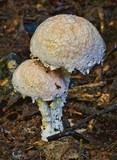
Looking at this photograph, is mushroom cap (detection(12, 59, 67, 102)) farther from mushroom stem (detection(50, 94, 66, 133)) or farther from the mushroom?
mushroom stem (detection(50, 94, 66, 133))

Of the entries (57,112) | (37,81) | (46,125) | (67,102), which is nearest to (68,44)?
(37,81)

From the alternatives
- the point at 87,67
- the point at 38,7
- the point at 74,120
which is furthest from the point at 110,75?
the point at 38,7

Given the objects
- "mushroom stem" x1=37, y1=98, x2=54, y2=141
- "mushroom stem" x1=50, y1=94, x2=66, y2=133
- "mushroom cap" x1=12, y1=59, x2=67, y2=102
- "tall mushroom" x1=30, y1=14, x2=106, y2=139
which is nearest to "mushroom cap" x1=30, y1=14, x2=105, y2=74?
"tall mushroom" x1=30, y1=14, x2=106, y2=139

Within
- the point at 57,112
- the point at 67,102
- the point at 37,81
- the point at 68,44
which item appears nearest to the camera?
the point at 68,44

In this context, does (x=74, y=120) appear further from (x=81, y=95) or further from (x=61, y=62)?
(x=61, y=62)

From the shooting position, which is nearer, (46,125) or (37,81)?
(37,81)

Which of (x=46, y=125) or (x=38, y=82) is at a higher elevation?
(x=38, y=82)

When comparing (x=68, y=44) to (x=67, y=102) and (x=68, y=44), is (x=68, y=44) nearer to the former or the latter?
(x=68, y=44)
